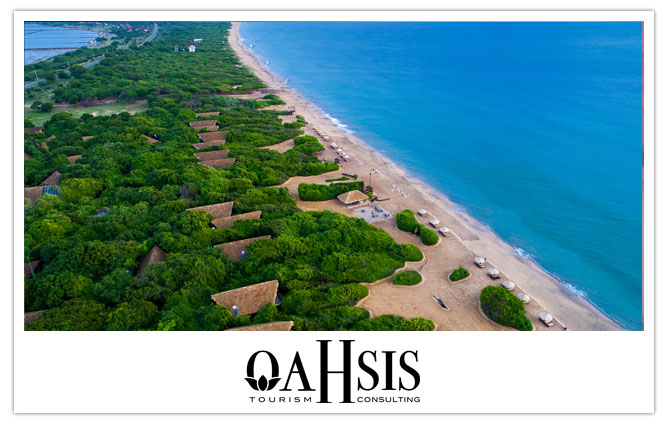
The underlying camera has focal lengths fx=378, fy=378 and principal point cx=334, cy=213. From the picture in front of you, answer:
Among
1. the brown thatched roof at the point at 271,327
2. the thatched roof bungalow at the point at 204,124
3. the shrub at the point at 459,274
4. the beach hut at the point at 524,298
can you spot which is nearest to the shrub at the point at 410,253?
the shrub at the point at 459,274

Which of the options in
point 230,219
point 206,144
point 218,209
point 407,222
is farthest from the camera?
point 206,144

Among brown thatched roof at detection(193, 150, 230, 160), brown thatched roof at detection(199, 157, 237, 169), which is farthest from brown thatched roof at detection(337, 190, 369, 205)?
brown thatched roof at detection(193, 150, 230, 160)

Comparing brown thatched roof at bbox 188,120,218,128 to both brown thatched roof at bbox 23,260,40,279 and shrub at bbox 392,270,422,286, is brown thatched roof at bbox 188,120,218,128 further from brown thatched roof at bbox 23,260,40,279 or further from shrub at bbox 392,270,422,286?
shrub at bbox 392,270,422,286

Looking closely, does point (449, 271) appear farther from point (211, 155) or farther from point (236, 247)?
point (211, 155)
